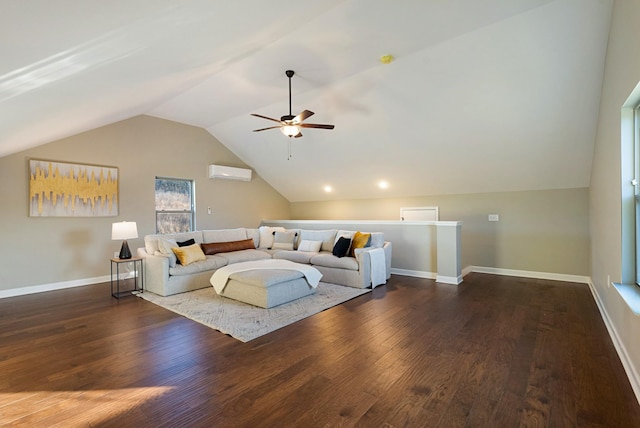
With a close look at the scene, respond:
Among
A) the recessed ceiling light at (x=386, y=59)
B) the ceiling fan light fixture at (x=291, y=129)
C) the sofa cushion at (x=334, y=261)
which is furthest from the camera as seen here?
the sofa cushion at (x=334, y=261)

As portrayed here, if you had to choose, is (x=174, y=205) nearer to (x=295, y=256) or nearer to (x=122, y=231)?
(x=122, y=231)

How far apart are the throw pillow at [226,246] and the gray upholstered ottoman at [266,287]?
143cm

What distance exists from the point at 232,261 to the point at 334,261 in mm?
1805

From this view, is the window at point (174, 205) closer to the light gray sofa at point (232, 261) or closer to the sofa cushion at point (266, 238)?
the light gray sofa at point (232, 261)

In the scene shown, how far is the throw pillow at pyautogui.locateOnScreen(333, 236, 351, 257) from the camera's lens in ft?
17.5

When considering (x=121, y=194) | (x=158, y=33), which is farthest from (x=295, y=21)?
(x=121, y=194)

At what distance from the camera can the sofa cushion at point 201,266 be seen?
15.4 ft

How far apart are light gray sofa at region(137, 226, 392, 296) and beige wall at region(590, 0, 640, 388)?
288cm

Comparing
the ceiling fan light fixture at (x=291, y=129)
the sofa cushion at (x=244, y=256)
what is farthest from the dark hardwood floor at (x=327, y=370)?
the ceiling fan light fixture at (x=291, y=129)

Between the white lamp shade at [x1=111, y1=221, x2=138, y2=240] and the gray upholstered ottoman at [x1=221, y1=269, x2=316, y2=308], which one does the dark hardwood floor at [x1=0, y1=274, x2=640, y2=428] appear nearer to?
the gray upholstered ottoman at [x1=221, y1=269, x2=316, y2=308]

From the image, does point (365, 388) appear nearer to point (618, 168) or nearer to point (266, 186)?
point (618, 168)

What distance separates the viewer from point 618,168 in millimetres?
2576

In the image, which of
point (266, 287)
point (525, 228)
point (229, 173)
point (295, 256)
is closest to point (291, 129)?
point (266, 287)

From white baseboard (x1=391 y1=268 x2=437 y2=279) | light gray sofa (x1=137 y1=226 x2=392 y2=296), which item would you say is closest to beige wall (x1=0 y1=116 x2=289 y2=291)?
light gray sofa (x1=137 y1=226 x2=392 y2=296)
